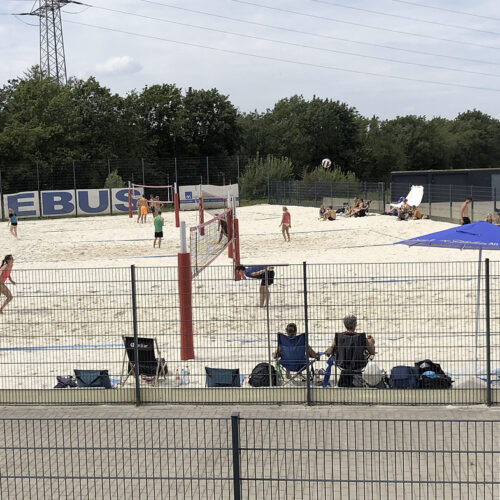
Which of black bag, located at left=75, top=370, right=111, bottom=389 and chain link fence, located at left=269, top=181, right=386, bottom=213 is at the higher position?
chain link fence, located at left=269, top=181, right=386, bottom=213

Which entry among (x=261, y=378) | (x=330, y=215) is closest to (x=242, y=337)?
(x=261, y=378)

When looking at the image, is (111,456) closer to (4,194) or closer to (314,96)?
(4,194)

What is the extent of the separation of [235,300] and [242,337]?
2.73m

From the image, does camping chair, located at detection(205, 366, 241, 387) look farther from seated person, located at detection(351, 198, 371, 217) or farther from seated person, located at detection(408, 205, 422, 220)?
seated person, located at detection(351, 198, 371, 217)

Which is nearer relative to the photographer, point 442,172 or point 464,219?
point 464,219

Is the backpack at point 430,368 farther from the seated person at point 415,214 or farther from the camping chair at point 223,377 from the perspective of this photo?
the seated person at point 415,214

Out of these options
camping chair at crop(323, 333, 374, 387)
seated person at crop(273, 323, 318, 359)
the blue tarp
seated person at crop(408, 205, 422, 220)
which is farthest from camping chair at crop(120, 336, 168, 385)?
seated person at crop(408, 205, 422, 220)

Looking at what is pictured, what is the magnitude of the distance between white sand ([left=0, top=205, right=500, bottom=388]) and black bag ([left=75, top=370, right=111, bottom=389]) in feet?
0.69

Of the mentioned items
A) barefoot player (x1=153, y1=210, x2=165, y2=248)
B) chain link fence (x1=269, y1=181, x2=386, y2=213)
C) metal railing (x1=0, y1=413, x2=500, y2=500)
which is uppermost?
chain link fence (x1=269, y1=181, x2=386, y2=213)

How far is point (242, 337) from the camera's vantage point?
1162cm

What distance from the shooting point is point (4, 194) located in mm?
41188

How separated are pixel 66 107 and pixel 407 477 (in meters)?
47.0

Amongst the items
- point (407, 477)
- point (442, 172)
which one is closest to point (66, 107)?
point (442, 172)

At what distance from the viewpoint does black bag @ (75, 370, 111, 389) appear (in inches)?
368
